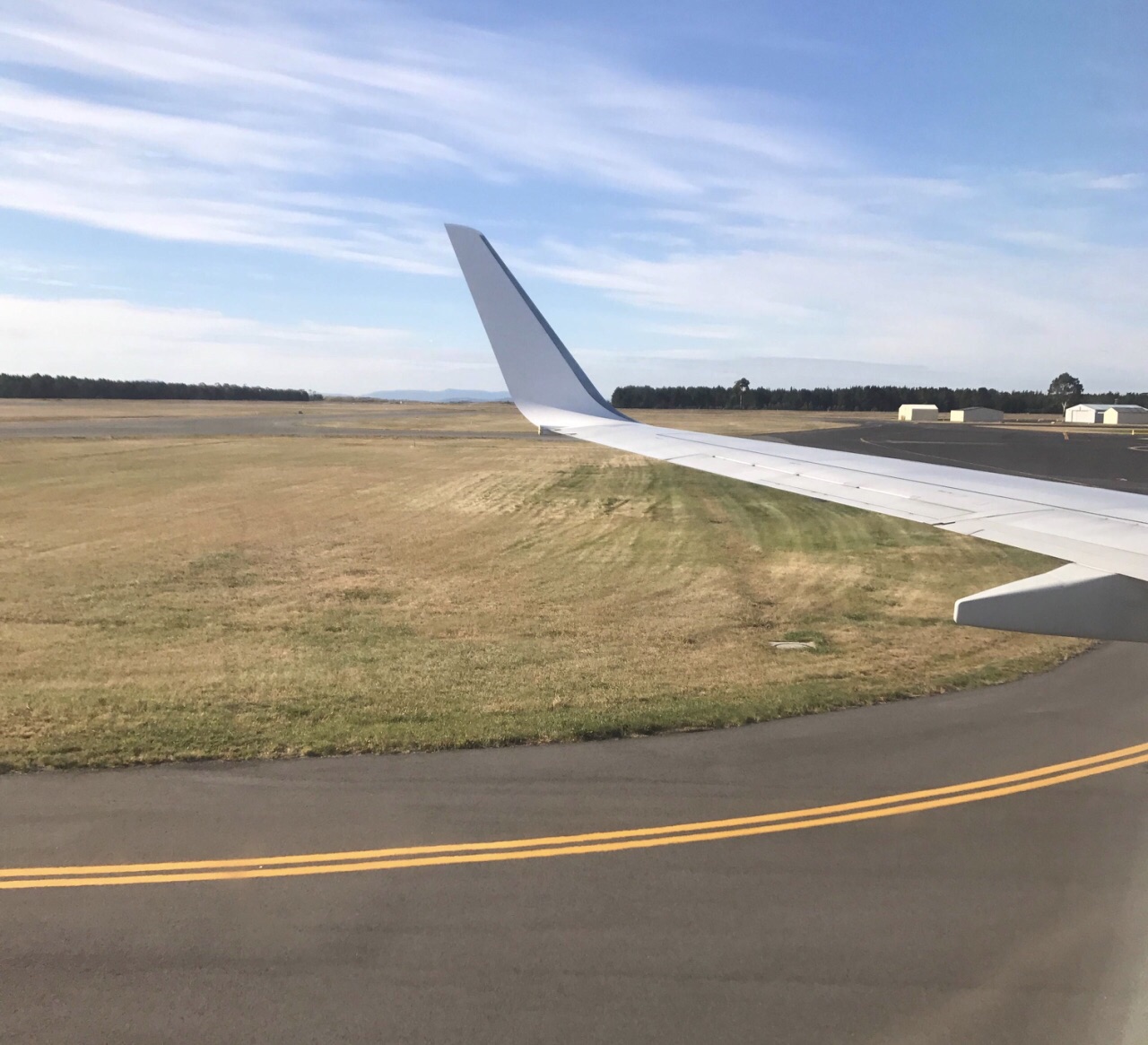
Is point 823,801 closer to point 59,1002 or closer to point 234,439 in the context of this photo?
point 59,1002

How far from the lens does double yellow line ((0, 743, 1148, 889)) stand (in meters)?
5.21

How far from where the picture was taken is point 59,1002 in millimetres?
4109

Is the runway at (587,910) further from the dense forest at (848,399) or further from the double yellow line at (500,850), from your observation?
the dense forest at (848,399)

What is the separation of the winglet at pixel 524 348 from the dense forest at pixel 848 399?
364 feet

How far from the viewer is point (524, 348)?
782cm

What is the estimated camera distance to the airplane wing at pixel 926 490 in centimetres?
438

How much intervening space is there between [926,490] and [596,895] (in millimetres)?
3766

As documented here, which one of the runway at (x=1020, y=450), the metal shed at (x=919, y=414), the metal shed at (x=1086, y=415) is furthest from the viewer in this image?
the metal shed at (x=919, y=414)

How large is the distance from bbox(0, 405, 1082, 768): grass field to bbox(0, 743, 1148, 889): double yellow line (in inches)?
70.5

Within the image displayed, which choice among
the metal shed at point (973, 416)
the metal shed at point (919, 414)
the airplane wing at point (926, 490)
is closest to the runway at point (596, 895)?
the airplane wing at point (926, 490)

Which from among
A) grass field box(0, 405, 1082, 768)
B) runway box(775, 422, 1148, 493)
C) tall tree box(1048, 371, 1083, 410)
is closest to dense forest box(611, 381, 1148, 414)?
tall tree box(1048, 371, 1083, 410)

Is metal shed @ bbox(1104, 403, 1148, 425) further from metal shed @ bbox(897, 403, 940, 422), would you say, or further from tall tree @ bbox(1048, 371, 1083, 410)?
tall tree @ bbox(1048, 371, 1083, 410)

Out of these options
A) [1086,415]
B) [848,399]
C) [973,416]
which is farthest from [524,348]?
[848,399]

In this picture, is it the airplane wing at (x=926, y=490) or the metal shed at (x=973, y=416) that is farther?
the metal shed at (x=973, y=416)
